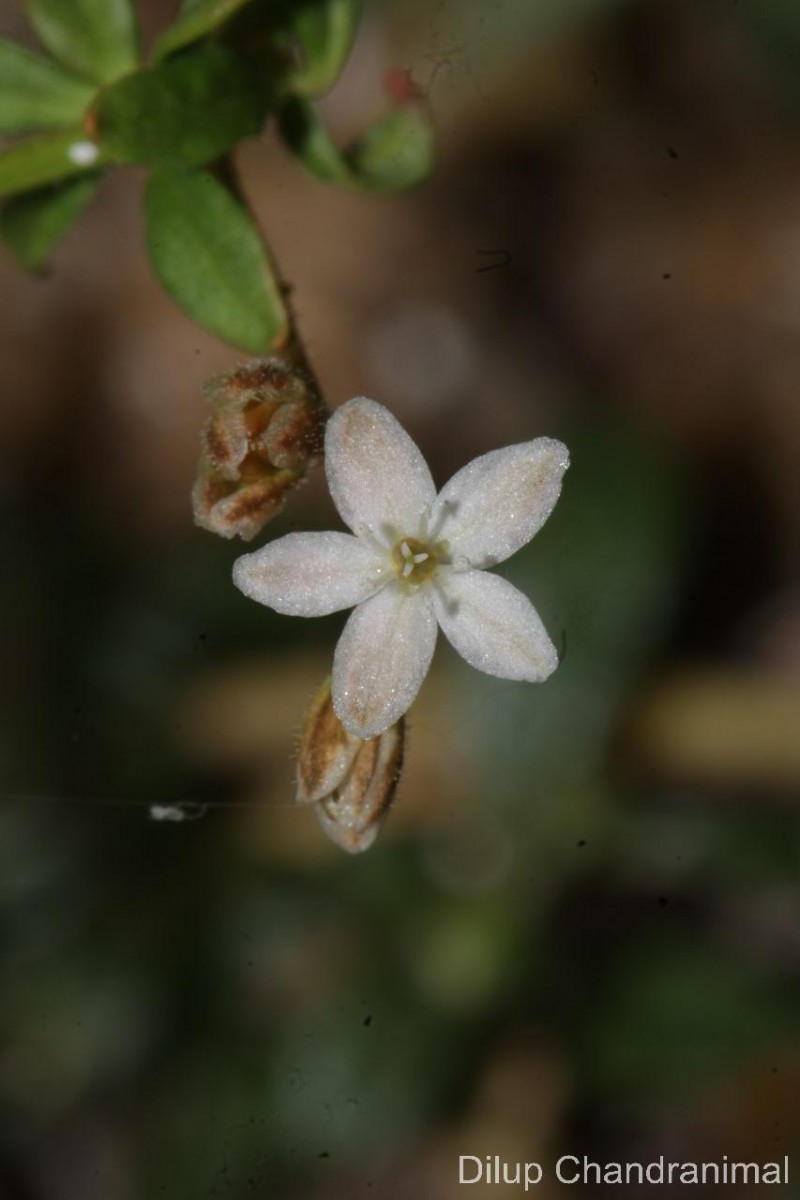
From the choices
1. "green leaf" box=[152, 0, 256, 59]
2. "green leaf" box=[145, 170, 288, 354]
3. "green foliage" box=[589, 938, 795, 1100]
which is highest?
"green leaf" box=[152, 0, 256, 59]

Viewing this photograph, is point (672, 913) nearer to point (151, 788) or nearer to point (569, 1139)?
point (569, 1139)

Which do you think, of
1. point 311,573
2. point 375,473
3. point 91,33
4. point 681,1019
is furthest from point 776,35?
point 681,1019

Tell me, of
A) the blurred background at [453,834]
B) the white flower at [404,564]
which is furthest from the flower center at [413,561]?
the blurred background at [453,834]

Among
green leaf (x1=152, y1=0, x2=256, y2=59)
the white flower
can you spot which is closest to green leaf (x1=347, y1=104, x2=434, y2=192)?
green leaf (x1=152, y1=0, x2=256, y2=59)

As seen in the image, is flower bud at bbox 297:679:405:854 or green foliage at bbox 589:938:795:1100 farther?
green foliage at bbox 589:938:795:1100

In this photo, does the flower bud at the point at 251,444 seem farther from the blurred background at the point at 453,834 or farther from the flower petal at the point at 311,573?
the blurred background at the point at 453,834

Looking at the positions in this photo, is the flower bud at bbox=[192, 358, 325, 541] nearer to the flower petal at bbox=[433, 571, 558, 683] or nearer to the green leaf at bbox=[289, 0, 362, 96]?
the flower petal at bbox=[433, 571, 558, 683]

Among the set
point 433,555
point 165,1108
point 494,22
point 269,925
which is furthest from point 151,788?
point 494,22
